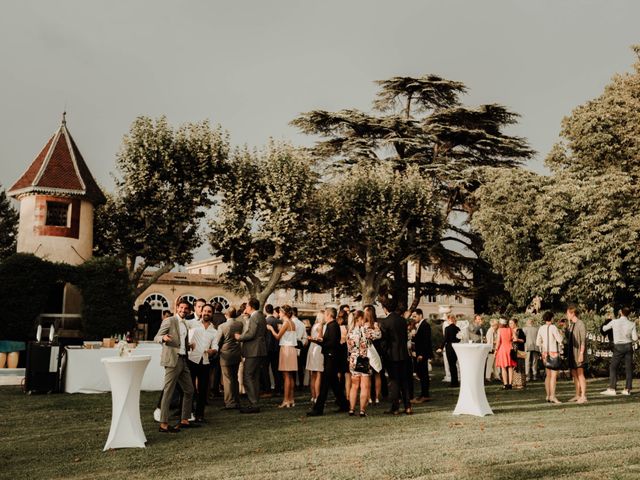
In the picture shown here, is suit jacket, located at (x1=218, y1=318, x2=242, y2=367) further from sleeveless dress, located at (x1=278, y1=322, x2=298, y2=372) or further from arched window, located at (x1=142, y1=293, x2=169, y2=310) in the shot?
arched window, located at (x1=142, y1=293, x2=169, y2=310)

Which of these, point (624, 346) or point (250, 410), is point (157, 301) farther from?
point (624, 346)

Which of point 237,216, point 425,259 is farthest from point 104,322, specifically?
point 425,259

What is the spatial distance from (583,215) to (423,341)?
48.8 ft

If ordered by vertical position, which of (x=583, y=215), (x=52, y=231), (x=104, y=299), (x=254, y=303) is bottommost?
(x=254, y=303)

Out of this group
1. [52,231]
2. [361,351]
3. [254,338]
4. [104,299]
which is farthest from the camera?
[52,231]

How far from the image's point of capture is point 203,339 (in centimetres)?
1085

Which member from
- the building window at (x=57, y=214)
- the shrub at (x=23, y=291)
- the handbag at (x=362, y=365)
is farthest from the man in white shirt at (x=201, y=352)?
the building window at (x=57, y=214)

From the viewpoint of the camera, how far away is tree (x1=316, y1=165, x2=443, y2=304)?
96.2 feet

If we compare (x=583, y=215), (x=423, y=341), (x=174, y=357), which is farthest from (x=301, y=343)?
(x=583, y=215)

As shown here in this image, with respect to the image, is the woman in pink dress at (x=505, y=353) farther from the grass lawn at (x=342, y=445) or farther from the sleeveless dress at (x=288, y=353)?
the sleeveless dress at (x=288, y=353)

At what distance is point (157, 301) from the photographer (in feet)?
168

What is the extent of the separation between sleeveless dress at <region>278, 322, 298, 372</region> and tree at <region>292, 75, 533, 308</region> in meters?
19.6

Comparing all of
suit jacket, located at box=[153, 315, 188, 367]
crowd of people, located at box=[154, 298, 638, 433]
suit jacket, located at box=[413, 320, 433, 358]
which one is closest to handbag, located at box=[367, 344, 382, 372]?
crowd of people, located at box=[154, 298, 638, 433]

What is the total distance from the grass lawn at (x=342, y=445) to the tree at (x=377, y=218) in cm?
1702
